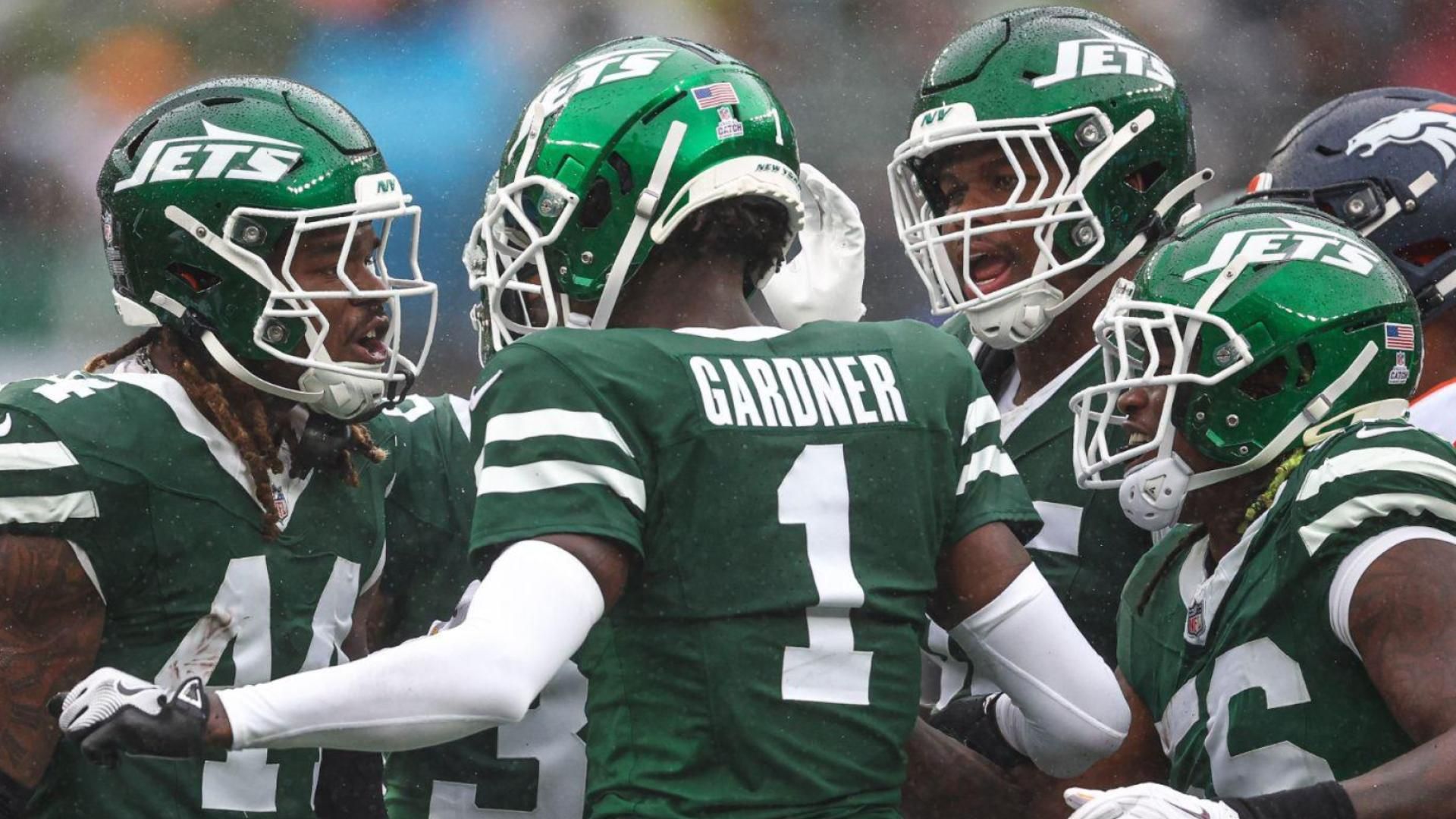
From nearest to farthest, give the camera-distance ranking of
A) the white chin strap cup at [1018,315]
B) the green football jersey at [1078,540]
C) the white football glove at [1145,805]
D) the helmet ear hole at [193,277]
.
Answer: the white football glove at [1145,805] → the helmet ear hole at [193,277] → the green football jersey at [1078,540] → the white chin strap cup at [1018,315]

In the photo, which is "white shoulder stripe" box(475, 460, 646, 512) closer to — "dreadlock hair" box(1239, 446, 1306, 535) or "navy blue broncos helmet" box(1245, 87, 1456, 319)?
"dreadlock hair" box(1239, 446, 1306, 535)

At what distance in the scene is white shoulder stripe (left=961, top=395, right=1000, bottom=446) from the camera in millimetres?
2268

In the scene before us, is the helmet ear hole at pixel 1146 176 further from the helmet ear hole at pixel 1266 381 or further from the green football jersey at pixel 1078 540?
the helmet ear hole at pixel 1266 381

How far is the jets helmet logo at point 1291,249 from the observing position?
2.65 metres

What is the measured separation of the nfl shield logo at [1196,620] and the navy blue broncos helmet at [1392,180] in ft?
3.31

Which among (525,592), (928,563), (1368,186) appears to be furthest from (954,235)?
(525,592)

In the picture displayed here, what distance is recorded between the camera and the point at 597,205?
2373 millimetres

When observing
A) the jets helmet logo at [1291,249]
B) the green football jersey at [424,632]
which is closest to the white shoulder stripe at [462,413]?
the green football jersey at [424,632]

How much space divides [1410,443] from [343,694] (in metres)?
1.45

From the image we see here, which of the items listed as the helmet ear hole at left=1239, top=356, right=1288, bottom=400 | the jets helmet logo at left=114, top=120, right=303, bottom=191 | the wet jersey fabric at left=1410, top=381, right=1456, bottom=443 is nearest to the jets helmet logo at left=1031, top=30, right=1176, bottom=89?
the wet jersey fabric at left=1410, top=381, right=1456, bottom=443

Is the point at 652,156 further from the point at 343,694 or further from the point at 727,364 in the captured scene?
the point at 343,694

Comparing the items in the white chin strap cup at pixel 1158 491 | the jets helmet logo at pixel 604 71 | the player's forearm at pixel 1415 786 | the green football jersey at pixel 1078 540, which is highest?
the jets helmet logo at pixel 604 71

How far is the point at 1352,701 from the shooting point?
2.38m

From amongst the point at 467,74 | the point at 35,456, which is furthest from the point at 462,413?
the point at 467,74
